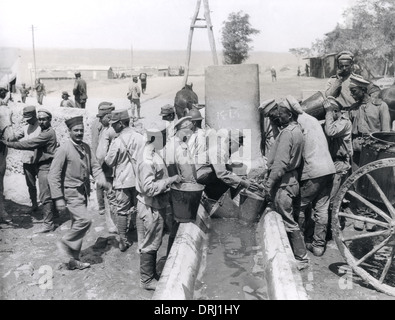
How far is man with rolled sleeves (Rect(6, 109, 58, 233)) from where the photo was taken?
5906 millimetres

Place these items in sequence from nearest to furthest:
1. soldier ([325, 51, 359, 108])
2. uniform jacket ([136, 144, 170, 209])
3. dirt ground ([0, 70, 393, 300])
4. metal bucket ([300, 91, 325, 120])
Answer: uniform jacket ([136, 144, 170, 209]), dirt ground ([0, 70, 393, 300]), metal bucket ([300, 91, 325, 120]), soldier ([325, 51, 359, 108])

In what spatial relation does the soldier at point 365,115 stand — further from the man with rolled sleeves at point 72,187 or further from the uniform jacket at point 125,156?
the man with rolled sleeves at point 72,187

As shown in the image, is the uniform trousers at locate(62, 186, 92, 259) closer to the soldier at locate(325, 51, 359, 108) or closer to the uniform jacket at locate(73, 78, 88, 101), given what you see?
the soldier at locate(325, 51, 359, 108)

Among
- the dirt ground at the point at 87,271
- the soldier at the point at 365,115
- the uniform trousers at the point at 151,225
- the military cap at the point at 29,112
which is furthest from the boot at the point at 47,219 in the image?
the soldier at the point at 365,115

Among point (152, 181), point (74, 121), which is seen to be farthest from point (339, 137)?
point (74, 121)

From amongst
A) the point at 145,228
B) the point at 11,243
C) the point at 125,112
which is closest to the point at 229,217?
the point at 145,228

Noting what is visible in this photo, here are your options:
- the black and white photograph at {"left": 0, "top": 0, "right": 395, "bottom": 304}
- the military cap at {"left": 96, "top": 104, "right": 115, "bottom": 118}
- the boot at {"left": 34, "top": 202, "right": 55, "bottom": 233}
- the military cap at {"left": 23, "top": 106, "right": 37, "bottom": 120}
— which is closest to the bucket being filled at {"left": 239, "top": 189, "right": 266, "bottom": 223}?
the black and white photograph at {"left": 0, "top": 0, "right": 395, "bottom": 304}

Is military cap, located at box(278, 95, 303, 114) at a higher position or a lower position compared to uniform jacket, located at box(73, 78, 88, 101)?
lower

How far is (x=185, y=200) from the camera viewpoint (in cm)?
464

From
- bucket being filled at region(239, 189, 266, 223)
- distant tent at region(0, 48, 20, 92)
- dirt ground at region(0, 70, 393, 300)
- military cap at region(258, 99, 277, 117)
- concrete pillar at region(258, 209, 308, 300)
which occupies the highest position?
distant tent at region(0, 48, 20, 92)

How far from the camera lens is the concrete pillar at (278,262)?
340 cm

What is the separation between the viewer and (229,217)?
5.64 meters

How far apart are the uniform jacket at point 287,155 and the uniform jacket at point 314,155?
13 cm

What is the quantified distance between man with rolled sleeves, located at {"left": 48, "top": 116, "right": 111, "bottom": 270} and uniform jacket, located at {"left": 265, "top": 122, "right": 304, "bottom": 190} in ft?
7.34
